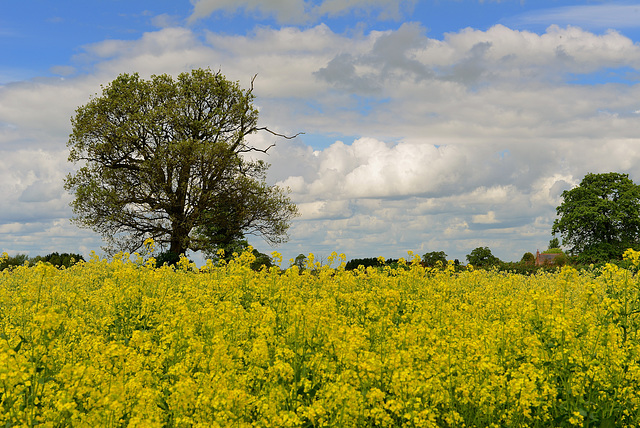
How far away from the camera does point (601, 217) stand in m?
40.0

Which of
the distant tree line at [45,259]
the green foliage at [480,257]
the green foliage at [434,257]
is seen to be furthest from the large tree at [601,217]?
the distant tree line at [45,259]

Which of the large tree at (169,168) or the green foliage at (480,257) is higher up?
the large tree at (169,168)

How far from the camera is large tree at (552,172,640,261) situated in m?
40.2

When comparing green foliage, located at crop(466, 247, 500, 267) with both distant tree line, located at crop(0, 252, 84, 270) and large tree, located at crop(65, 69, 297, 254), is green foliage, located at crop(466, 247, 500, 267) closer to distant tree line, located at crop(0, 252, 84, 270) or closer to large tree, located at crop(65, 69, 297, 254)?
large tree, located at crop(65, 69, 297, 254)

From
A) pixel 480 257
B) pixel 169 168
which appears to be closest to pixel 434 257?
pixel 480 257

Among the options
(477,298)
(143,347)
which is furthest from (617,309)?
(143,347)

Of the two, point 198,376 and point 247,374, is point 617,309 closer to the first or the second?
point 247,374

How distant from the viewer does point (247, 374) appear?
18.3ft

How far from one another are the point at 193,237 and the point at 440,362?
25.6 metres

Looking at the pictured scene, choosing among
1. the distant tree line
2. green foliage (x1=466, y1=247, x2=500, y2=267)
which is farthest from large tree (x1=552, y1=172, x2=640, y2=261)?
the distant tree line

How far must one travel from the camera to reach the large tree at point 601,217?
40250mm

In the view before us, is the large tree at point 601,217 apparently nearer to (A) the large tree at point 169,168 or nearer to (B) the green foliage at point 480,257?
(B) the green foliage at point 480,257

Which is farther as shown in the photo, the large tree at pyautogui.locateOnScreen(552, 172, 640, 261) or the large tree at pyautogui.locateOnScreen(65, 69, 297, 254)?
the large tree at pyautogui.locateOnScreen(552, 172, 640, 261)

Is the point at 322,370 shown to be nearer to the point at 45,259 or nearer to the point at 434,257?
the point at 434,257
